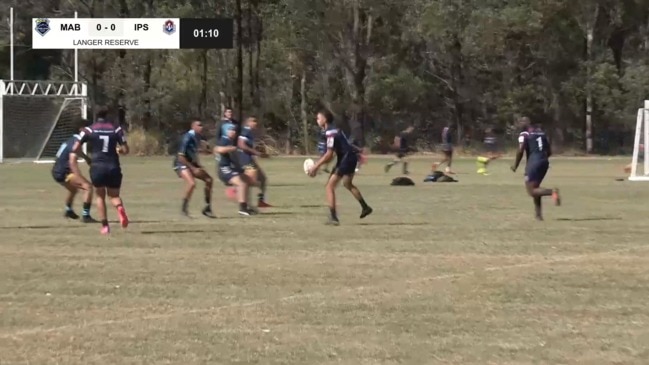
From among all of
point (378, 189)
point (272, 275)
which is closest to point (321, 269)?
point (272, 275)

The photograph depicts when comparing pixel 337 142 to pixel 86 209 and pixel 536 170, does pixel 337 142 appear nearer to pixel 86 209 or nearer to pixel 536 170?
pixel 536 170

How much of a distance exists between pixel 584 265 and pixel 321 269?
2.90 meters

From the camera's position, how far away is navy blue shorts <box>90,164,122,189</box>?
15000 mm

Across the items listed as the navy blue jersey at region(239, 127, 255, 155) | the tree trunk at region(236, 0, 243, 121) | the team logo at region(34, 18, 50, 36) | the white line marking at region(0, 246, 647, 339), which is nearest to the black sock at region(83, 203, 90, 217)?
the navy blue jersey at region(239, 127, 255, 155)

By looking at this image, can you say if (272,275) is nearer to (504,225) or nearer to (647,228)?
(504,225)

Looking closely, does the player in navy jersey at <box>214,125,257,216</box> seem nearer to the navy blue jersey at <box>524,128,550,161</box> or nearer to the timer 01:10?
the navy blue jersey at <box>524,128,550,161</box>

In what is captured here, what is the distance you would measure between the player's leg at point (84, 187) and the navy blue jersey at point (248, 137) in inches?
111

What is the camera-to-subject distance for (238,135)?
18781mm

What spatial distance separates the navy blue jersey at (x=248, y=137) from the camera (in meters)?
18.9

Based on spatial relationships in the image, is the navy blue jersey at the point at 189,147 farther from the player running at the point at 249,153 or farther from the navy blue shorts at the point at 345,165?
the navy blue shorts at the point at 345,165

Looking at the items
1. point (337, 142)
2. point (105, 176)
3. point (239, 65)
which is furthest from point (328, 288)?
point (239, 65)

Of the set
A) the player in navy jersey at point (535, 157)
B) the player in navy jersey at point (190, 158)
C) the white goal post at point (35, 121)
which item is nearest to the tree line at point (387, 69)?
the white goal post at point (35, 121)
